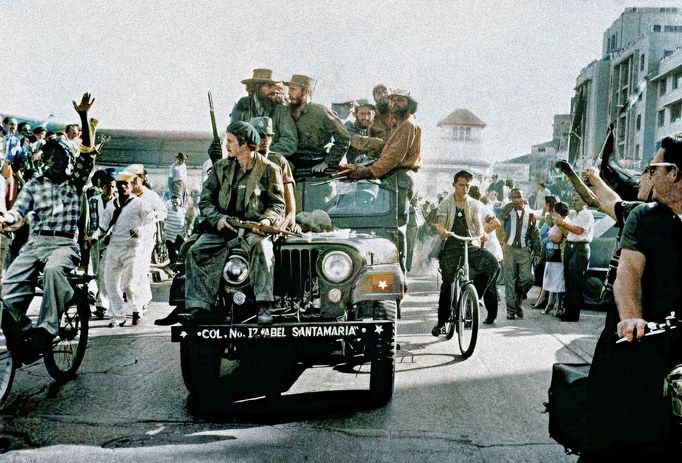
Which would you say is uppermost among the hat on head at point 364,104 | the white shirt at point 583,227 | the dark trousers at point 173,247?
the hat on head at point 364,104

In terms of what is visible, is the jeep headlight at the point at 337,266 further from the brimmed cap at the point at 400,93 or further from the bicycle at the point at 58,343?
the brimmed cap at the point at 400,93

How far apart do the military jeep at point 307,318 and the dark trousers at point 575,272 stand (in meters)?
5.60

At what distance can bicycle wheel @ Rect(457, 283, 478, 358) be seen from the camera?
7344mm

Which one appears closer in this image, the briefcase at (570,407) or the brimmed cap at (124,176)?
the briefcase at (570,407)

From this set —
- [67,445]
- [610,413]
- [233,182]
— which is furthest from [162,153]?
[610,413]

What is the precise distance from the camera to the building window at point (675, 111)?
135 ft

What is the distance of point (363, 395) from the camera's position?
5.79 meters

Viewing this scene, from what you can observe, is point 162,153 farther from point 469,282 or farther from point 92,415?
point 92,415

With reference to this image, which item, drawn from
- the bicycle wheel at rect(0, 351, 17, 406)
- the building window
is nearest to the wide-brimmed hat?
the bicycle wheel at rect(0, 351, 17, 406)

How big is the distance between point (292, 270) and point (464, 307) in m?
2.70

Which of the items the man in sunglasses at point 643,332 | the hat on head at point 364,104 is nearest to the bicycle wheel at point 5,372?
the man in sunglasses at point 643,332

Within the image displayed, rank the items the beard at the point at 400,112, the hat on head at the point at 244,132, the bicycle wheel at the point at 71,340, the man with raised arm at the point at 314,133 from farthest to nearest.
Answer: the beard at the point at 400,112 < the man with raised arm at the point at 314,133 < the bicycle wheel at the point at 71,340 < the hat on head at the point at 244,132

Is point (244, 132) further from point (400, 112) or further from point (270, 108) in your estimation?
point (400, 112)

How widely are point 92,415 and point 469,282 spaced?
4144 mm
